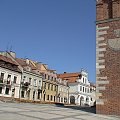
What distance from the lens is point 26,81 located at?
2067 inches

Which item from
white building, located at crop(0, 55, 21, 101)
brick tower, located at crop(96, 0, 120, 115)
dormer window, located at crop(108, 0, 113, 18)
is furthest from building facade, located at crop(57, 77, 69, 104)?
dormer window, located at crop(108, 0, 113, 18)

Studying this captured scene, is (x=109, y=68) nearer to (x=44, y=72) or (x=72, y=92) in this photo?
(x=44, y=72)

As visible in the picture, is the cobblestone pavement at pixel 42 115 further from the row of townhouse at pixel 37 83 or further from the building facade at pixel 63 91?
the building facade at pixel 63 91

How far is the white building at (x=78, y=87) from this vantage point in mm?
70725

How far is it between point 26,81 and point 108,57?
38982 mm

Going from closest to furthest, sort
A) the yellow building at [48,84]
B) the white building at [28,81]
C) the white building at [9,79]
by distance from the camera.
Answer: the white building at [9,79], the white building at [28,81], the yellow building at [48,84]

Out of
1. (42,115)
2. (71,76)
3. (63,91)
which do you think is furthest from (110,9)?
(71,76)

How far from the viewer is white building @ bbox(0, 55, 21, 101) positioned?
151ft

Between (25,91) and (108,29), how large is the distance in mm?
39139

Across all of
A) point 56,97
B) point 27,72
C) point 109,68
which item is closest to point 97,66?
point 109,68

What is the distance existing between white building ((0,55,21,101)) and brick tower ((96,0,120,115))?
3223 cm

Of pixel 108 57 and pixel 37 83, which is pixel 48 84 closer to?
pixel 37 83

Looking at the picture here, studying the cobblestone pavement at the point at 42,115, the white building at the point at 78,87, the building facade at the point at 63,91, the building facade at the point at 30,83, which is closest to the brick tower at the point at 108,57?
the cobblestone pavement at the point at 42,115

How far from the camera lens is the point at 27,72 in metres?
52.5
